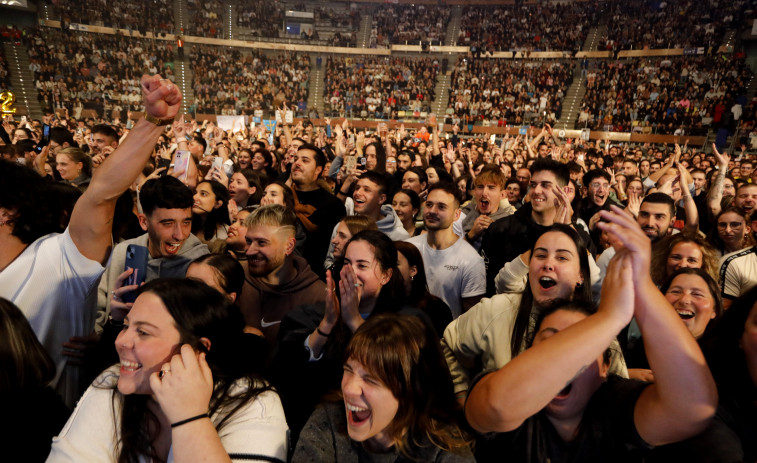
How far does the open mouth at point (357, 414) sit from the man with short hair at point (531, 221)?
275 centimetres

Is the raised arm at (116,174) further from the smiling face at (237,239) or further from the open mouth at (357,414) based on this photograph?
the smiling face at (237,239)

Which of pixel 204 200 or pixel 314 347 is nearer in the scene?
pixel 314 347

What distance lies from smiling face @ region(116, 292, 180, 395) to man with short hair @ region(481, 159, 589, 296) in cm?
311

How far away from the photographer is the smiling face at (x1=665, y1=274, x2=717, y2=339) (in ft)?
8.52

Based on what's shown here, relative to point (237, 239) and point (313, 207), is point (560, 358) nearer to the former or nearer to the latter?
point (237, 239)

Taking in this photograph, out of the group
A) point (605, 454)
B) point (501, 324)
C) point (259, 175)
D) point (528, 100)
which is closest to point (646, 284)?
point (605, 454)

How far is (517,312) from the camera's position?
2375mm

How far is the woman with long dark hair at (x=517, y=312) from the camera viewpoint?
2.25m

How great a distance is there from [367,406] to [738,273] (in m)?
3.46

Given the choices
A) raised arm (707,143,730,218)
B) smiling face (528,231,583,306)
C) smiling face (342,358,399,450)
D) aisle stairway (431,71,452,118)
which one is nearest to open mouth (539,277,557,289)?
smiling face (528,231,583,306)

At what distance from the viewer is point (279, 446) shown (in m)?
1.66

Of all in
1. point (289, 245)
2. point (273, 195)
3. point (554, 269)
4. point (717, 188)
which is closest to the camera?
point (554, 269)

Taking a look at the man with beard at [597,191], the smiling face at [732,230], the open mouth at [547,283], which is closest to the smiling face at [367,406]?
the open mouth at [547,283]

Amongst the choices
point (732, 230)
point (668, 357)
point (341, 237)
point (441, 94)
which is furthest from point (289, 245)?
point (441, 94)
